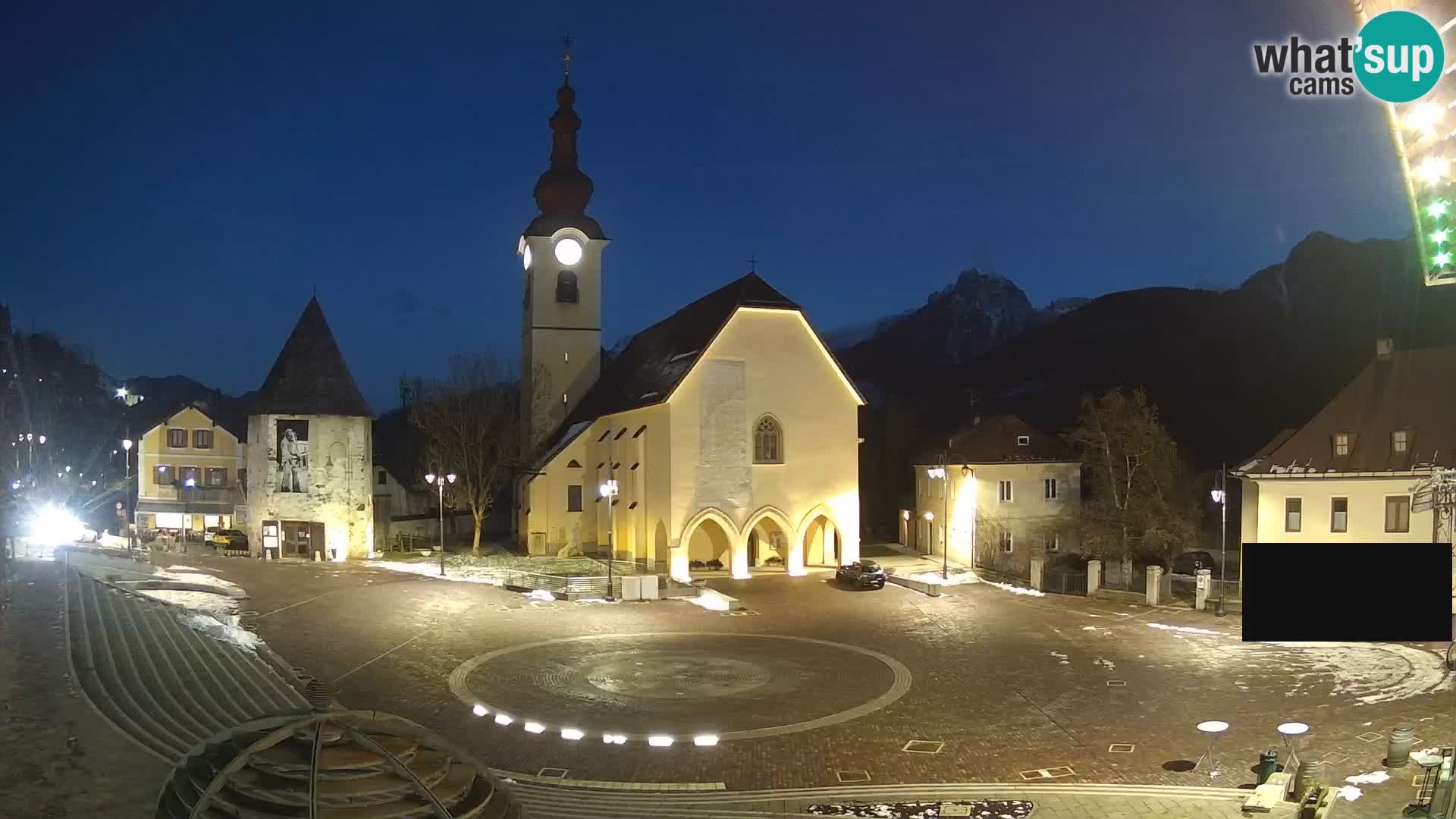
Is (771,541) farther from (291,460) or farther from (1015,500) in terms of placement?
(291,460)

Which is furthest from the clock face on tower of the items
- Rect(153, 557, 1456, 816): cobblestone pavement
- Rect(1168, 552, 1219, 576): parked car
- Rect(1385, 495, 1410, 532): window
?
Rect(1385, 495, 1410, 532): window

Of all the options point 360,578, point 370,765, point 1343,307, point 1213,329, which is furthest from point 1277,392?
point 370,765

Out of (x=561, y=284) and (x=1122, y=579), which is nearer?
(x=1122, y=579)

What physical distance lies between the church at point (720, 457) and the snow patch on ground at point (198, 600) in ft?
39.1

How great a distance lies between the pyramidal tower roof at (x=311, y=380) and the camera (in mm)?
41969

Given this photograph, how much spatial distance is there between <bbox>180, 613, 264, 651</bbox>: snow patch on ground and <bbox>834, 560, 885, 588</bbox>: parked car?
1875 cm

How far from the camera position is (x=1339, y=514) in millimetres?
31297

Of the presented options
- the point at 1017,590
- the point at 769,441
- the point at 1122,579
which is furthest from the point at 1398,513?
the point at 769,441

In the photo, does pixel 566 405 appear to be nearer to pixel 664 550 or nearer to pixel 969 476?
pixel 664 550

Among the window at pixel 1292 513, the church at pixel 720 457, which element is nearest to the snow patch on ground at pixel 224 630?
the church at pixel 720 457

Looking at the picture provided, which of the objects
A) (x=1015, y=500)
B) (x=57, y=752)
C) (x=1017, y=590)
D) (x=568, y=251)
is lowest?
(x=1017, y=590)

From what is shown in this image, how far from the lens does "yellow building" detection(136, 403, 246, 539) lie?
51250 mm
